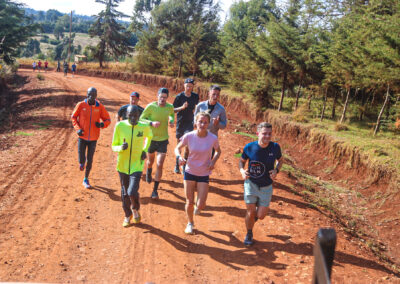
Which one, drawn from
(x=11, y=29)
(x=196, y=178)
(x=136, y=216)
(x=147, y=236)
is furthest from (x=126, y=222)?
(x=11, y=29)

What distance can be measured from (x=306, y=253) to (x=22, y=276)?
4.47m

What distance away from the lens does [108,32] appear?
1795 inches

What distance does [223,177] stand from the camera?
9227 mm

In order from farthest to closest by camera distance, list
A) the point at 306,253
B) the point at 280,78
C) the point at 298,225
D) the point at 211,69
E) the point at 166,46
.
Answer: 1. the point at 166,46
2. the point at 211,69
3. the point at 280,78
4. the point at 298,225
5. the point at 306,253

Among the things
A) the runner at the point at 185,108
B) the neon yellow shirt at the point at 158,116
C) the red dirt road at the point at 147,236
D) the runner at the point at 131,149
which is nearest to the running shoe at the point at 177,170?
the red dirt road at the point at 147,236

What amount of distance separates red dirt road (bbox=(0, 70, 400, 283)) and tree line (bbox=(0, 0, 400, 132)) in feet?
18.7

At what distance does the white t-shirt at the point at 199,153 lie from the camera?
5.54 metres

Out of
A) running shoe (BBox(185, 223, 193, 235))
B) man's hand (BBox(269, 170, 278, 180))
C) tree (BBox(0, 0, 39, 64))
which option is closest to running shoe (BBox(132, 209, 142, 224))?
running shoe (BBox(185, 223, 193, 235))

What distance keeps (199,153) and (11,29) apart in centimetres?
2466

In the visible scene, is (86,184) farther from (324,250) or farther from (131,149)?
(324,250)

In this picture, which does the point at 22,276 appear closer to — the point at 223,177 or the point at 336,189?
the point at 223,177

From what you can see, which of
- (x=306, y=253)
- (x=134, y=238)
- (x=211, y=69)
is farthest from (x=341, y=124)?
(x=211, y=69)

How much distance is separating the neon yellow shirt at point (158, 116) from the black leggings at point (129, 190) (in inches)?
61.2

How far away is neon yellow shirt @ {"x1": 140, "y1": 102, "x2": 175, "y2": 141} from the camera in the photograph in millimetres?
7258
